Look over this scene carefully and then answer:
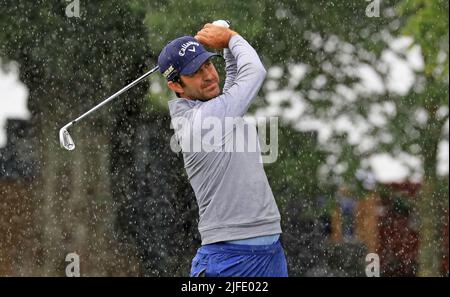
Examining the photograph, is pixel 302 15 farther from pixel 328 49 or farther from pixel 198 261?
pixel 198 261

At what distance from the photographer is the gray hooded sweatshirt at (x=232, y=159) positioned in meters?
4.83

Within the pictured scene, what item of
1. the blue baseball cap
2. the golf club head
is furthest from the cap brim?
the golf club head

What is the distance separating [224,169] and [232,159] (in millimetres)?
55

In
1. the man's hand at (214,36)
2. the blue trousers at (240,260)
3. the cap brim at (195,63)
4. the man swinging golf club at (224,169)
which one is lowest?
the blue trousers at (240,260)

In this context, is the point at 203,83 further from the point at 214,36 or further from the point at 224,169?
the point at 224,169

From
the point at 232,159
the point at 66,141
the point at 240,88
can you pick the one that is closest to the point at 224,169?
the point at 232,159

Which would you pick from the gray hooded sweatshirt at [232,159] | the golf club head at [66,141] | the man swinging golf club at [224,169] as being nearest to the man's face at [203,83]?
the man swinging golf club at [224,169]

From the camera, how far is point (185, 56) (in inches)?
196

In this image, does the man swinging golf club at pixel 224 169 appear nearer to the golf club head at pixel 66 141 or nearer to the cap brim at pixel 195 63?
the cap brim at pixel 195 63

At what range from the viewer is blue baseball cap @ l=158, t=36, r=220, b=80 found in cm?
495

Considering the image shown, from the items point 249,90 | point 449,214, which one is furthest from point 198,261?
point 449,214

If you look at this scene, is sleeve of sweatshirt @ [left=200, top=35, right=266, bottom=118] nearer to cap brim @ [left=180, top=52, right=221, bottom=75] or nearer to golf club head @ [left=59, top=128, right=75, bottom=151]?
cap brim @ [left=180, top=52, right=221, bottom=75]

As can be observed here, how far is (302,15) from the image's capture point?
11742 mm

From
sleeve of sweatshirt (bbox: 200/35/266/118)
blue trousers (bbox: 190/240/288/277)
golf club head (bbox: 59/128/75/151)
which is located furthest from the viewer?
golf club head (bbox: 59/128/75/151)
